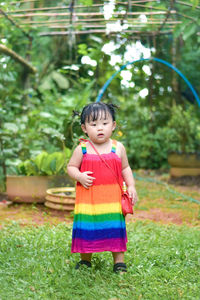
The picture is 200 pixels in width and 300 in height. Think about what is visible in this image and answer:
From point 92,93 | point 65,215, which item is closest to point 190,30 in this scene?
point 65,215

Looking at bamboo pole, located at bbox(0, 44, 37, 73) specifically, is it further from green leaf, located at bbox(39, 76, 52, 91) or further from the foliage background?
green leaf, located at bbox(39, 76, 52, 91)

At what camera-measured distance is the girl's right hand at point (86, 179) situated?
2.32 m

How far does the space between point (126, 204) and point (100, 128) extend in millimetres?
504

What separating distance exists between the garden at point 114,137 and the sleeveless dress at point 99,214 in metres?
0.19

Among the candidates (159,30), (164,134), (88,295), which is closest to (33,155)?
(159,30)

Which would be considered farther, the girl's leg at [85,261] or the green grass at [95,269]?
the girl's leg at [85,261]

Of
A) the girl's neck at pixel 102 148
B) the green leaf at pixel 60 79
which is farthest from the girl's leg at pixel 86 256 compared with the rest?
the green leaf at pixel 60 79

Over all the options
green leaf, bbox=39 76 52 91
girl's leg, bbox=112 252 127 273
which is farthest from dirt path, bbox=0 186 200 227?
green leaf, bbox=39 76 52 91

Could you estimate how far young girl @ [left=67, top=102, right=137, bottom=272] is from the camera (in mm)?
2338

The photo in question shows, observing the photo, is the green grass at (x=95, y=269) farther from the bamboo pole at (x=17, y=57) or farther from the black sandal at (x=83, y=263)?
the bamboo pole at (x=17, y=57)

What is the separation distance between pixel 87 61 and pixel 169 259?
2.90 meters

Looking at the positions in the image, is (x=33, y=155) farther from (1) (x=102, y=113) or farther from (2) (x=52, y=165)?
(1) (x=102, y=113)

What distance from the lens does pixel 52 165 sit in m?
4.66

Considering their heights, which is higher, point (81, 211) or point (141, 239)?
point (81, 211)
